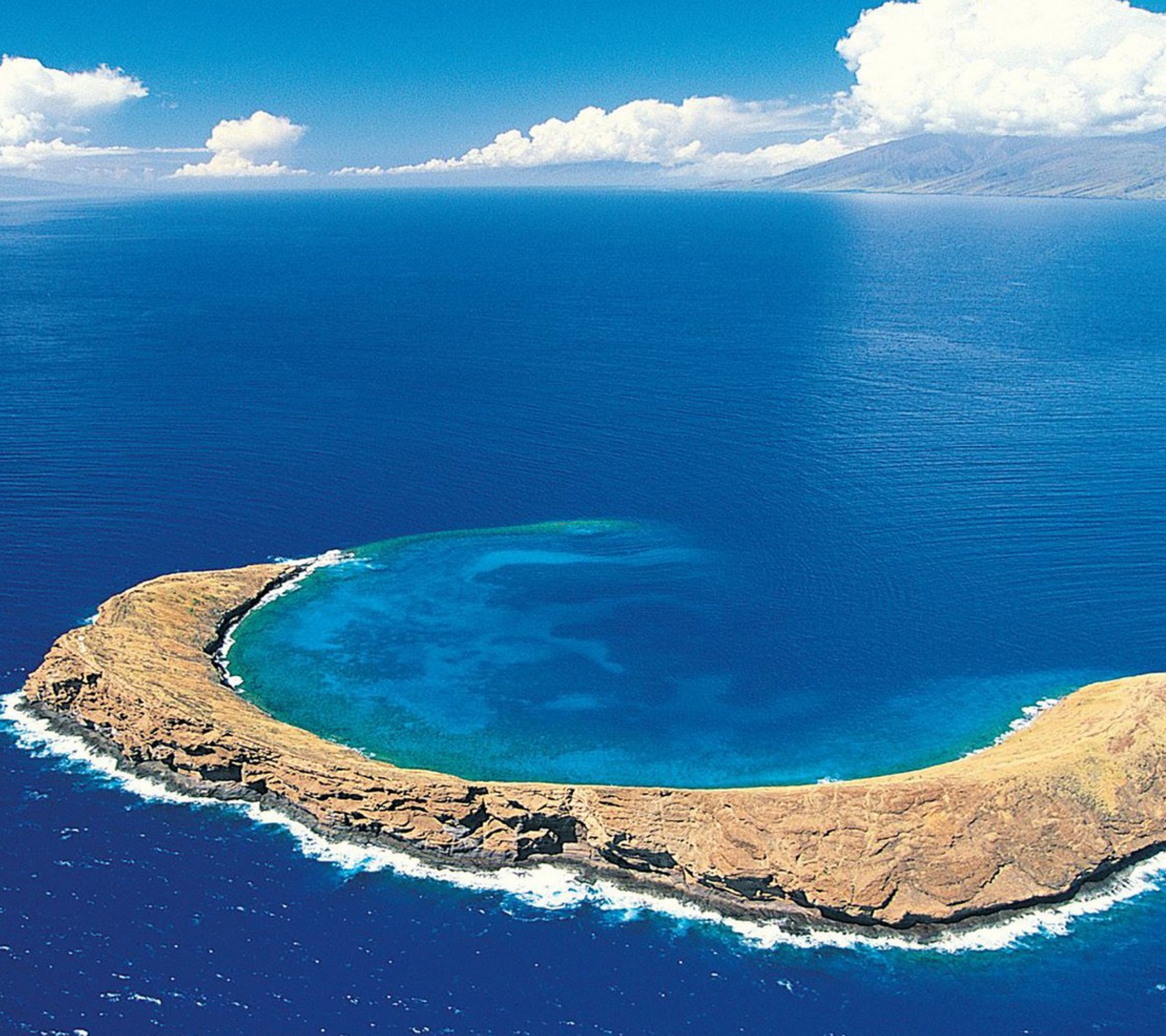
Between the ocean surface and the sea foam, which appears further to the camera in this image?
the sea foam

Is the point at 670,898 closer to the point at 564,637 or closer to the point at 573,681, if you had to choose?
the point at 573,681

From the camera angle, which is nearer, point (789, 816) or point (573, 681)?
point (789, 816)

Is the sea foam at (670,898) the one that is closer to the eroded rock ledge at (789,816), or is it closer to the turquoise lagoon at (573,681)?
the eroded rock ledge at (789,816)

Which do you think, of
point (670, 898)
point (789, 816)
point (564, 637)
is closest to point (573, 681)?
point (564, 637)

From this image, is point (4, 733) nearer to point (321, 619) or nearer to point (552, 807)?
point (321, 619)

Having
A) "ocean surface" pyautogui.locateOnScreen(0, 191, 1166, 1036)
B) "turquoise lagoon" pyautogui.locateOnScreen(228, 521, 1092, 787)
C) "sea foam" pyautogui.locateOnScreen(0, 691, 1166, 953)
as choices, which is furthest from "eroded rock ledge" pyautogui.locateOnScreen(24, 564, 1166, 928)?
"turquoise lagoon" pyautogui.locateOnScreen(228, 521, 1092, 787)

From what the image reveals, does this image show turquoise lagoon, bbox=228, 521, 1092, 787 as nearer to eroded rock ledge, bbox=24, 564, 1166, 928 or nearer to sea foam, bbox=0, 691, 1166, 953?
eroded rock ledge, bbox=24, 564, 1166, 928
